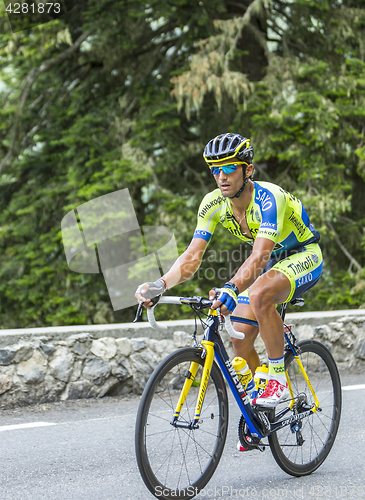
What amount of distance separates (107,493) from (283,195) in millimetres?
2108

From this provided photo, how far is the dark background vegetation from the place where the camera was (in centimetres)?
1160

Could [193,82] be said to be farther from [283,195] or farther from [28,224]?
[283,195]

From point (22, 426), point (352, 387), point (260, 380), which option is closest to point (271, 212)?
point (260, 380)

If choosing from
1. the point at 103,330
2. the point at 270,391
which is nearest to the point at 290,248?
the point at 270,391

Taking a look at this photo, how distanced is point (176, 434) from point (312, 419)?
1.21 m

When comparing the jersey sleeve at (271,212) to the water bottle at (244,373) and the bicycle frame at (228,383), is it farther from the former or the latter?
the water bottle at (244,373)

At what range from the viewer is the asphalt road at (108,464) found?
3385 millimetres

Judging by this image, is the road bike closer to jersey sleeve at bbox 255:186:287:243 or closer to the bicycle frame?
the bicycle frame

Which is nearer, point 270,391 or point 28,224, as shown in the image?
point 270,391

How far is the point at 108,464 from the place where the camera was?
12.9 ft

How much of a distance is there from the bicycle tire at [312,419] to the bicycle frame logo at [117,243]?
713cm

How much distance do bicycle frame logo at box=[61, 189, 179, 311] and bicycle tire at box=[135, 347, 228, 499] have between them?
776 cm

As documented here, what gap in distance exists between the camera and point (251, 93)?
1178 cm

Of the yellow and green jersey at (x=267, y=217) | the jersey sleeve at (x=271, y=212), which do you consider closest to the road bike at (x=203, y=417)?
the yellow and green jersey at (x=267, y=217)
